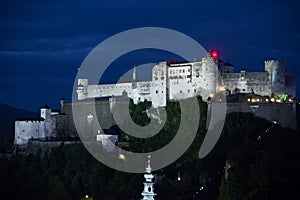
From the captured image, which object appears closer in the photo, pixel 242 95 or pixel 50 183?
pixel 50 183

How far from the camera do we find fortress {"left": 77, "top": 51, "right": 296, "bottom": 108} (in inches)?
2589

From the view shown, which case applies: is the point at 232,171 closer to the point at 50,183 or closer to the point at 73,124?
the point at 50,183

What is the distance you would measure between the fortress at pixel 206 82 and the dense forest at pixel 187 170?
131 cm

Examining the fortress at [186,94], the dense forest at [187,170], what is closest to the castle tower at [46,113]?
the fortress at [186,94]

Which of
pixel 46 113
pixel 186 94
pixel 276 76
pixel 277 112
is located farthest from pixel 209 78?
pixel 46 113

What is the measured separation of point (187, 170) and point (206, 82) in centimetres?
1035

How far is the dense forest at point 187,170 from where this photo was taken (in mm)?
43969

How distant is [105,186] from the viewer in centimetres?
5950

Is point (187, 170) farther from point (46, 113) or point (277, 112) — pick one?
point (46, 113)

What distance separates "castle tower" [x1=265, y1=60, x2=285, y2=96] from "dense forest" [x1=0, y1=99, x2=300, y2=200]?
4.10 metres

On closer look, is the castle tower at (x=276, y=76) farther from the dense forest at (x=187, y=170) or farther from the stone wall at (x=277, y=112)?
the dense forest at (x=187, y=170)

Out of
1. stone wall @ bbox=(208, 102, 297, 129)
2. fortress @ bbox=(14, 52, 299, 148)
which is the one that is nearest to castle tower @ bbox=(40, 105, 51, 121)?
fortress @ bbox=(14, 52, 299, 148)

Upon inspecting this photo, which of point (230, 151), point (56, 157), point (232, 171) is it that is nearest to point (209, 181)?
point (230, 151)

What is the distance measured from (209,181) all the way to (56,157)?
49.4ft
